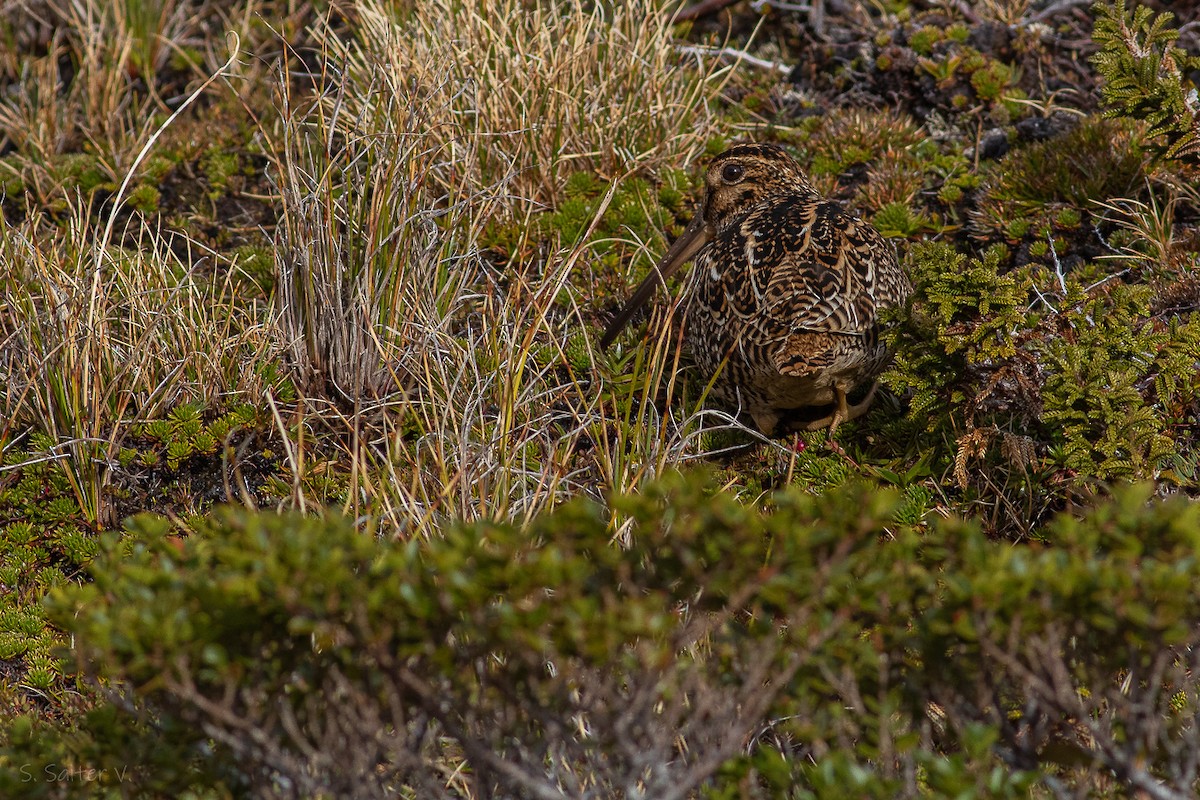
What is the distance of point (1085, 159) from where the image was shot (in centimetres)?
580

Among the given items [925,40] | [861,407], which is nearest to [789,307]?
[861,407]

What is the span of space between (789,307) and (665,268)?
1215mm

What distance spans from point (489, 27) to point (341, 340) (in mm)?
1917

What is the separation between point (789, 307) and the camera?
4516mm

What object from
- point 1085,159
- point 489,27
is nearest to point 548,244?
point 489,27

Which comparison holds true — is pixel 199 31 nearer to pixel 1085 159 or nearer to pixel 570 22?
pixel 570 22

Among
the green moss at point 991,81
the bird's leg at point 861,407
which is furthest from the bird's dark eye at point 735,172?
the green moss at point 991,81

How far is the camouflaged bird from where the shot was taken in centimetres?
448

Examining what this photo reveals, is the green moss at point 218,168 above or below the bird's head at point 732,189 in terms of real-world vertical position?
below

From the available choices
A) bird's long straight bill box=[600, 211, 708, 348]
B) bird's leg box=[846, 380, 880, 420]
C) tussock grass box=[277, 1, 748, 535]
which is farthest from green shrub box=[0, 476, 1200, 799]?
bird's long straight bill box=[600, 211, 708, 348]

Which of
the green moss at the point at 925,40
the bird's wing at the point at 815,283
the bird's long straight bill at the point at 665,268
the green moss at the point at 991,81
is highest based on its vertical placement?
the green moss at the point at 925,40

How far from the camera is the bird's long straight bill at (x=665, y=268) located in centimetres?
542

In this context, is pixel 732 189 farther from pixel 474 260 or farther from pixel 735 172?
pixel 474 260

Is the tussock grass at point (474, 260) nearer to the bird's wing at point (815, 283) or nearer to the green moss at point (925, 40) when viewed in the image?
the bird's wing at point (815, 283)
